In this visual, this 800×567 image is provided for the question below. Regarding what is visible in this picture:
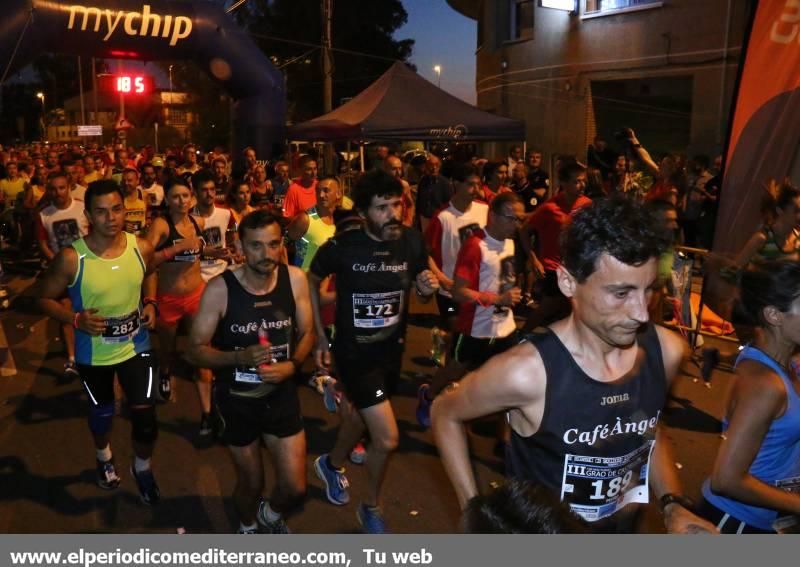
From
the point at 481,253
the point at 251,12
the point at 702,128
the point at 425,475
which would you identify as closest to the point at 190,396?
the point at 425,475

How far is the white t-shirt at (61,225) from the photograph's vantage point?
29.2 feet

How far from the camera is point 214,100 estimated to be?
47281 mm

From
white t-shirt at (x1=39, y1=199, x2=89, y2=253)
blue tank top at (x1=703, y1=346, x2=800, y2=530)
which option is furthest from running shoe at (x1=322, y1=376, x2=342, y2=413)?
white t-shirt at (x1=39, y1=199, x2=89, y2=253)

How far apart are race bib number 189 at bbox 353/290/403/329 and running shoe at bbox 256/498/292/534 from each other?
116 cm

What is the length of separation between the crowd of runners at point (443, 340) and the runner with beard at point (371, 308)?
0.04ft

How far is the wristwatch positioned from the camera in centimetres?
262

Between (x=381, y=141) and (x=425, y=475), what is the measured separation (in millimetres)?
7990

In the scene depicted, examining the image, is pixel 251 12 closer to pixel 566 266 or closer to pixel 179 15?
pixel 179 15

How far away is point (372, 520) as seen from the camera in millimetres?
4711

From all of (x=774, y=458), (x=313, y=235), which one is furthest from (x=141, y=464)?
(x=774, y=458)

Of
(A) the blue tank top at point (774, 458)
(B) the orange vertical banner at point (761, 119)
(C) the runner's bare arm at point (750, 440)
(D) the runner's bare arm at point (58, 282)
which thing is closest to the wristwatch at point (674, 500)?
(C) the runner's bare arm at point (750, 440)

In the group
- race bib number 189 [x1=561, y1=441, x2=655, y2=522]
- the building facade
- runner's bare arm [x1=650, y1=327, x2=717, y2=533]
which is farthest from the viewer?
the building facade

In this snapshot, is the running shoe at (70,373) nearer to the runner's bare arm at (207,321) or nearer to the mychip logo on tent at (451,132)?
the runner's bare arm at (207,321)

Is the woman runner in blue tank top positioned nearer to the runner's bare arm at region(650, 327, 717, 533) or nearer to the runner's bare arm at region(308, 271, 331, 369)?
the runner's bare arm at region(650, 327, 717, 533)
